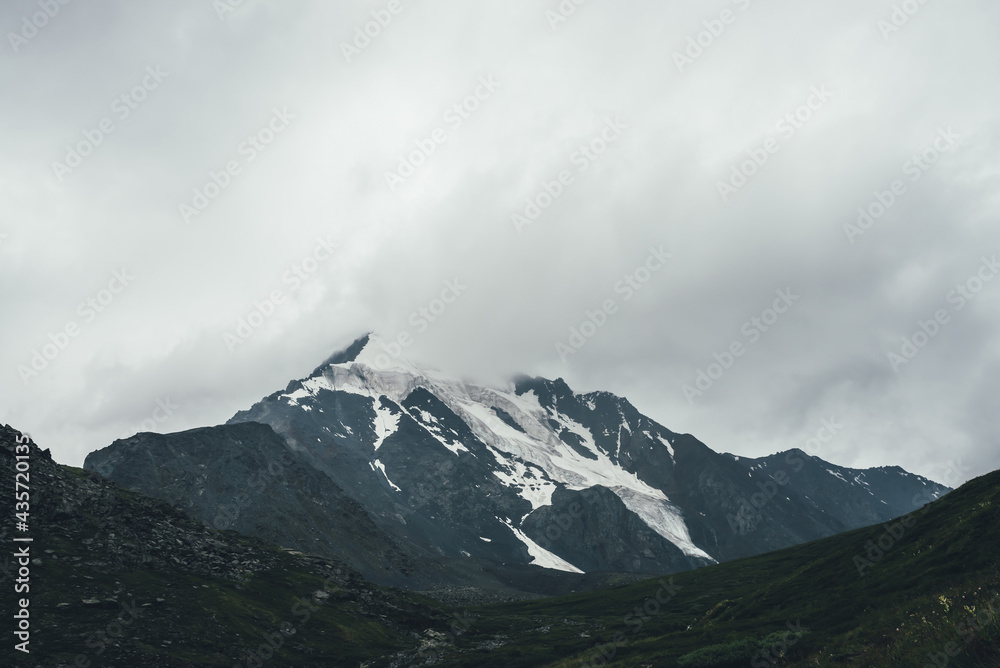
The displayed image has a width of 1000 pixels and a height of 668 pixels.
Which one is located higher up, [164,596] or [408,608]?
[164,596]

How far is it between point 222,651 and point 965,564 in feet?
250

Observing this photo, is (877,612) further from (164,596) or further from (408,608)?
(408,608)

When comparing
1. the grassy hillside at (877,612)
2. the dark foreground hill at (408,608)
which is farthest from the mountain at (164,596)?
the grassy hillside at (877,612)

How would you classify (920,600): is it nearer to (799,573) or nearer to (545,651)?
(799,573)

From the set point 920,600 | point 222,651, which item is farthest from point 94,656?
point 920,600

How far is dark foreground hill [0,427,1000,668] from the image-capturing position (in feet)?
98.4

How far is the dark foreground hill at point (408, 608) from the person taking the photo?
1181 inches

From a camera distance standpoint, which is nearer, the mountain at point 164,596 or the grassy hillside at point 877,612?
the grassy hillside at point 877,612

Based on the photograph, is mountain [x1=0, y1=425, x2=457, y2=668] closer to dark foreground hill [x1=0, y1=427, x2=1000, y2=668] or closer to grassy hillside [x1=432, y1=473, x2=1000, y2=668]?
dark foreground hill [x1=0, y1=427, x2=1000, y2=668]

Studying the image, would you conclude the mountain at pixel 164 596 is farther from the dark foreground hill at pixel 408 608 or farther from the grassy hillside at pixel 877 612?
the grassy hillside at pixel 877 612

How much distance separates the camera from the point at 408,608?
11919 centimetres

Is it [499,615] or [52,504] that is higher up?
[52,504]

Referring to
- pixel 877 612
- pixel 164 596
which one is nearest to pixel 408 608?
pixel 164 596

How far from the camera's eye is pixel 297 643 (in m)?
84.8
